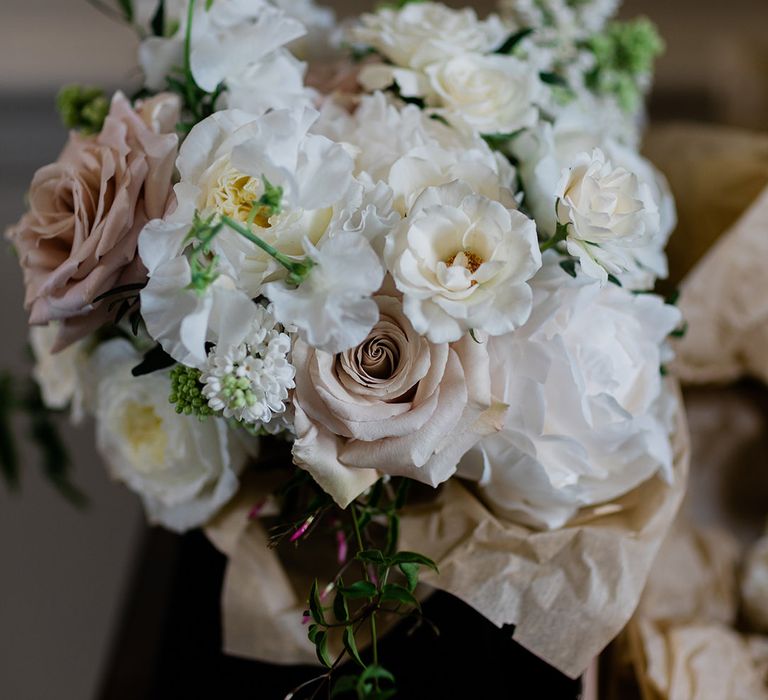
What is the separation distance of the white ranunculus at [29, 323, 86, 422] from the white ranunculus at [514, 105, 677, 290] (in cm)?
32

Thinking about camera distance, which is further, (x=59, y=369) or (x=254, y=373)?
(x=59, y=369)

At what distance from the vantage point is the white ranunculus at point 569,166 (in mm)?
469

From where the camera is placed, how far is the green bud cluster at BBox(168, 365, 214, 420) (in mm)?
395

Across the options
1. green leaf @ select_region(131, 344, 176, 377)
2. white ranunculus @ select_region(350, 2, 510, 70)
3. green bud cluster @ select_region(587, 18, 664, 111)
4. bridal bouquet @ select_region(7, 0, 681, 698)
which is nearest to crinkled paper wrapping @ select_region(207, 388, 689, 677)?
bridal bouquet @ select_region(7, 0, 681, 698)

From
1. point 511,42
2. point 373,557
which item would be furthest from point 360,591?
point 511,42

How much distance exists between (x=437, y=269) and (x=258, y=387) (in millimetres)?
98

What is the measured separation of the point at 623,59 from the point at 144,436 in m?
0.54

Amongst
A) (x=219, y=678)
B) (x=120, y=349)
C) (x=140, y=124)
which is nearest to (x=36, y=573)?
(x=219, y=678)

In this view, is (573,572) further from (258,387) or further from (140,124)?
(140,124)

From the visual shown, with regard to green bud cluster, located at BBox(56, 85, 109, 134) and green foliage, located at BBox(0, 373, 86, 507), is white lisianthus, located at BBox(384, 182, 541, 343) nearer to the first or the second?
green bud cluster, located at BBox(56, 85, 109, 134)

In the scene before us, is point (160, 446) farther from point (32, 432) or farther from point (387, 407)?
point (32, 432)

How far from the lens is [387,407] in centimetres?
39

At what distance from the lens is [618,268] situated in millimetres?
A: 385

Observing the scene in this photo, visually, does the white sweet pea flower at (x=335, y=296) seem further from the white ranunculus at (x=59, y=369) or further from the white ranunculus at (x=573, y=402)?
the white ranunculus at (x=59, y=369)
